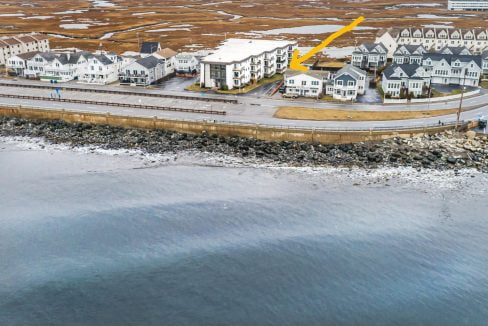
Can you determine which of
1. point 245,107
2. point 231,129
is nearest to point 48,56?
point 245,107

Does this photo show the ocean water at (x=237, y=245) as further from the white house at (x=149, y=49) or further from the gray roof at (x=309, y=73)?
the white house at (x=149, y=49)

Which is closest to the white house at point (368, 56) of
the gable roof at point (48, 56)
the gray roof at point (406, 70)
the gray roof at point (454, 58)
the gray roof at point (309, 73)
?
the gray roof at point (454, 58)

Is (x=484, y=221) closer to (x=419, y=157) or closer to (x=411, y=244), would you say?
(x=411, y=244)

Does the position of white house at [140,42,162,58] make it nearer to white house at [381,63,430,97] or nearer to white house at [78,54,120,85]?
white house at [78,54,120,85]

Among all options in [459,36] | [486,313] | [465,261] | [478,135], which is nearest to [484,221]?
[465,261]

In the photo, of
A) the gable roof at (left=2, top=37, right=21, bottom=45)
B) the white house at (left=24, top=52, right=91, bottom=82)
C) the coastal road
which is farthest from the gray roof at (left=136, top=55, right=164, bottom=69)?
the gable roof at (left=2, top=37, right=21, bottom=45)

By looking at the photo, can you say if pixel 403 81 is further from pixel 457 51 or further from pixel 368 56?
pixel 457 51
